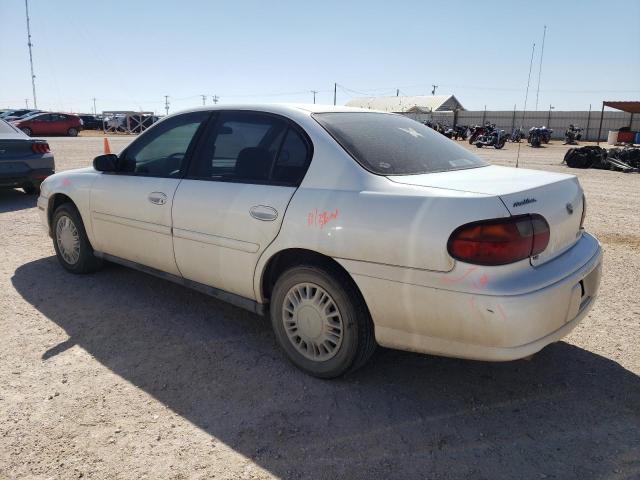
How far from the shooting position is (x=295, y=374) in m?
3.14

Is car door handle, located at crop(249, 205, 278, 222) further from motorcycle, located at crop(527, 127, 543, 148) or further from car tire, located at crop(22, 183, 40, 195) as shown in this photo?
motorcycle, located at crop(527, 127, 543, 148)

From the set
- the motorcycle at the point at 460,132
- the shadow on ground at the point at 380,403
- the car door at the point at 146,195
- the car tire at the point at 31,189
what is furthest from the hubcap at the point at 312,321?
the motorcycle at the point at 460,132

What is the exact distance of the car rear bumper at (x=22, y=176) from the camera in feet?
26.5

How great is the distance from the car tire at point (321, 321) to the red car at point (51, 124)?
31.5 m

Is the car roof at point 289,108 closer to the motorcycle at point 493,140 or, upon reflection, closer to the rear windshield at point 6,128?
the rear windshield at point 6,128

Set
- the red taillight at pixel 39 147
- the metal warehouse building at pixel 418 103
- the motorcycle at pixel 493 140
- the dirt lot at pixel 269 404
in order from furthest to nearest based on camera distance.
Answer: the metal warehouse building at pixel 418 103, the motorcycle at pixel 493 140, the red taillight at pixel 39 147, the dirt lot at pixel 269 404

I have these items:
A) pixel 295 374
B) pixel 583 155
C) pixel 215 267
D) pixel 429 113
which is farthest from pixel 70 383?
→ pixel 429 113

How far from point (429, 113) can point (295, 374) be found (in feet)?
179

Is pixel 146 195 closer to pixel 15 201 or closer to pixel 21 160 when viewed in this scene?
pixel 21 160

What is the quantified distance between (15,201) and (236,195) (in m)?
7.20

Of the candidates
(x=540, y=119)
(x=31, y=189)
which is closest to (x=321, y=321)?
(x=31, y=189)

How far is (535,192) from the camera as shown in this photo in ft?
8.61

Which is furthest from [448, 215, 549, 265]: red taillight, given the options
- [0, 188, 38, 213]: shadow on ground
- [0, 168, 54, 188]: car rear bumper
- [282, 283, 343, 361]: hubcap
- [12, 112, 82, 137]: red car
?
[12, 112, 82, 137]: red car

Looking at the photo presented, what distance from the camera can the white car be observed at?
2412mm
